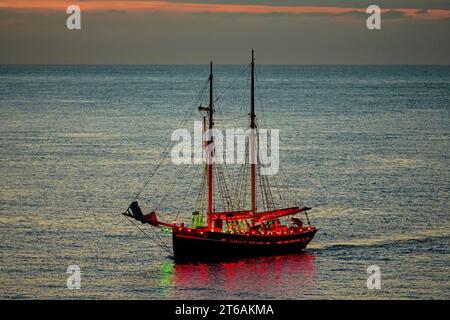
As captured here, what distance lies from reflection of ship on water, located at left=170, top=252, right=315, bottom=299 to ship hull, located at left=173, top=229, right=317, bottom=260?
58 centimetres

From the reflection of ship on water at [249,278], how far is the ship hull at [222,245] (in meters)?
0.58

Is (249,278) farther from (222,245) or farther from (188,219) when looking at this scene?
(188,219)

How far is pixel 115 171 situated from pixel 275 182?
18919mm

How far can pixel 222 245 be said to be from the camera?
262 ft

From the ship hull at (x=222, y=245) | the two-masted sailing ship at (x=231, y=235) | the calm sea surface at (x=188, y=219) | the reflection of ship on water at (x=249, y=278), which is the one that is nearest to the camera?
the reflection of ship on water at (x=249, y=278)

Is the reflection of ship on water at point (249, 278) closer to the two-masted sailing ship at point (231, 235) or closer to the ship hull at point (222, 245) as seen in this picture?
the ship hull at point (222, 245)

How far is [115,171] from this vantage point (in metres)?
122

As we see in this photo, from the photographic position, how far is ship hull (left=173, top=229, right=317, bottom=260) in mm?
79438

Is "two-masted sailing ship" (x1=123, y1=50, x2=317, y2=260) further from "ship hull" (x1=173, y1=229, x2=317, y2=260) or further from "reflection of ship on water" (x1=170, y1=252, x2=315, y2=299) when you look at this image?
"reflection of ship on water" (x1=170, y1=252, x2=315, y2=299)

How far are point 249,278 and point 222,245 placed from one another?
4947mm

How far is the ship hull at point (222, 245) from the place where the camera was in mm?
79438

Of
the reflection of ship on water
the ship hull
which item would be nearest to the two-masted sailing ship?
the ship hull

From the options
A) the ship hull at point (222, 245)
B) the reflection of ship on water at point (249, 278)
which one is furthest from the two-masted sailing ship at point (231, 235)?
the reflection of ship on water at point (249, 278)

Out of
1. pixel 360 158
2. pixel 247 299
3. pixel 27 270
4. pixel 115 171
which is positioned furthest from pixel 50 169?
pixel 247 299
